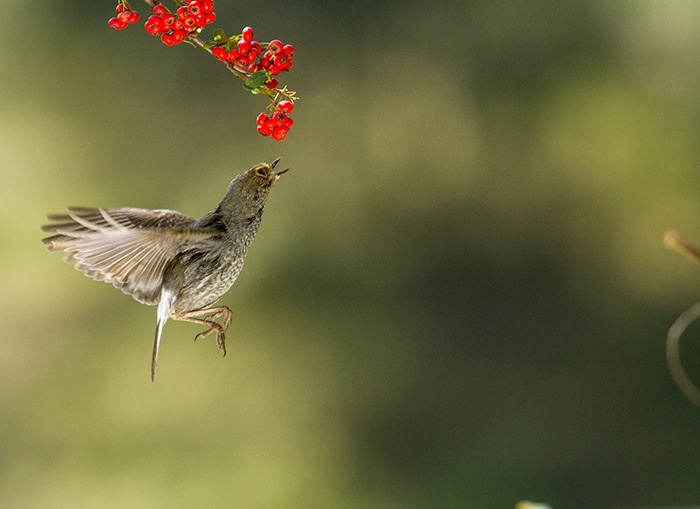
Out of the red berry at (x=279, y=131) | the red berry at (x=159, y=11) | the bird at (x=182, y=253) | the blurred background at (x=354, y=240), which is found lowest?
the bird at (x=182, y=253)

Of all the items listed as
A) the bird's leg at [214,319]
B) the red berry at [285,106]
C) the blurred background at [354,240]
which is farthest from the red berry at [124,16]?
the blurred background at [354,240]

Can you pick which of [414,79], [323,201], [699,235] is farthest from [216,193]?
[699,235]

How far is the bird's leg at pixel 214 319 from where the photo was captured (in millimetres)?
1198

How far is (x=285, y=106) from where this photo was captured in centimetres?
115

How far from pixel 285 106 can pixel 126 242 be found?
255 millimetres

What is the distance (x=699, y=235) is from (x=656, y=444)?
1.12 m

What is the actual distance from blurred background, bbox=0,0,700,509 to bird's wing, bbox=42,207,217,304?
150 inches

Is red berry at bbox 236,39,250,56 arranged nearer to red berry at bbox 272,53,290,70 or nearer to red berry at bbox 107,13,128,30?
red berry at bbox 272,53,290,70

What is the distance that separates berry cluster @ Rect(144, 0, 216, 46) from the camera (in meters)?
1.11

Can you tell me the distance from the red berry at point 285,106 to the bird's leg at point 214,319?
24 cm

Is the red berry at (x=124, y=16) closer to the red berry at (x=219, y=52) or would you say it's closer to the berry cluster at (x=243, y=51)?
the berry cluster at (x=243, y=51)

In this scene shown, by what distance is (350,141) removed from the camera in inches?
217

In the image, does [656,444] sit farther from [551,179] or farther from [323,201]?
[323,201]

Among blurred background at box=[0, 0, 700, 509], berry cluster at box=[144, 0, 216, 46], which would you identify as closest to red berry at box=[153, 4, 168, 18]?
berry cluster at box=[144, 0, 216, 46]
